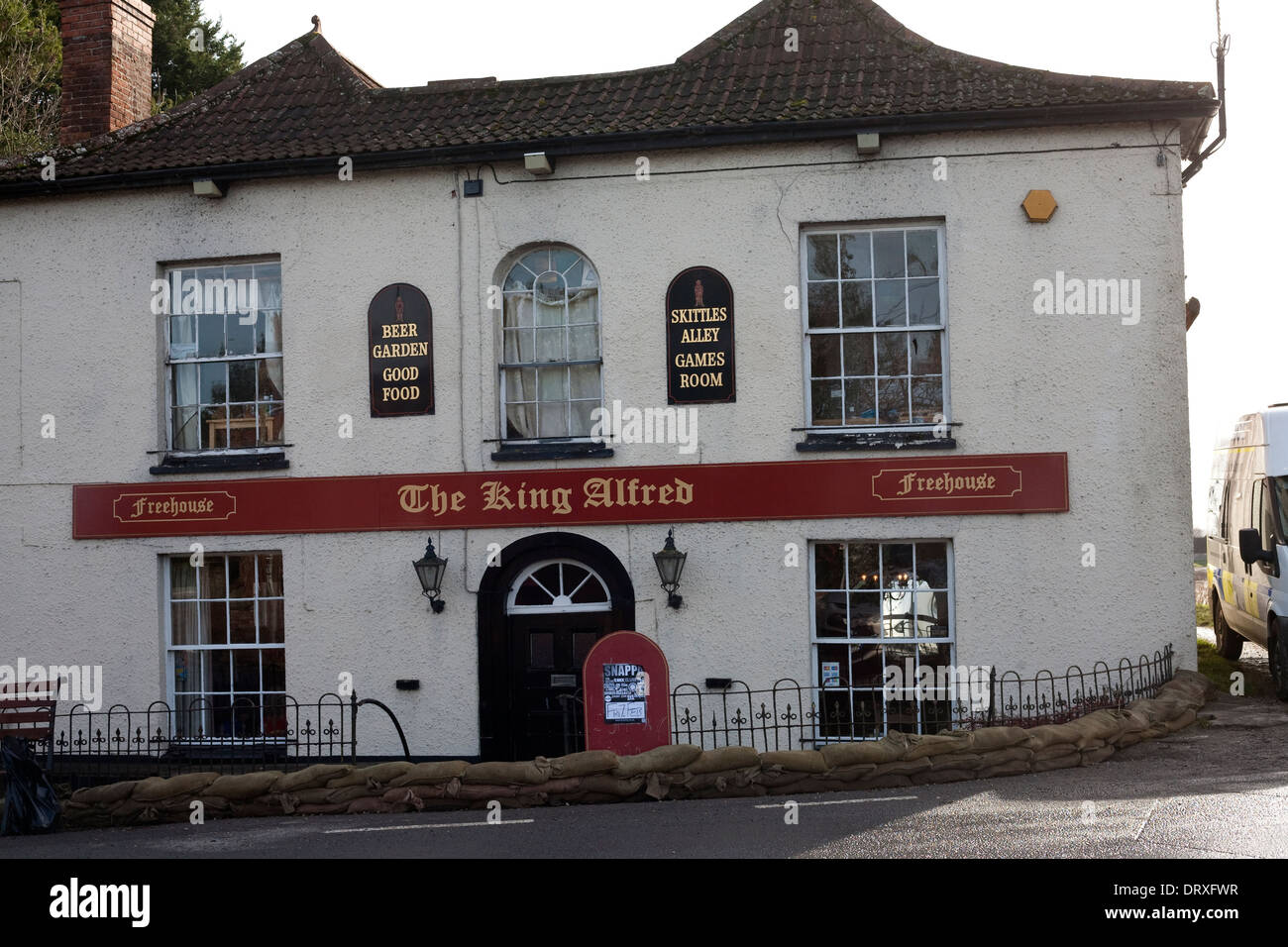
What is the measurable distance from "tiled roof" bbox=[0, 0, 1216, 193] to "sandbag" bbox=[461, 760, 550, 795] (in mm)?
6366

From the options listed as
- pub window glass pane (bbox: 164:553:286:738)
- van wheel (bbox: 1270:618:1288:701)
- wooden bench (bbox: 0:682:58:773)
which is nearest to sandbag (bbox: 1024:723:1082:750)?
van wheel (bbox: 1270:618:1288:701)

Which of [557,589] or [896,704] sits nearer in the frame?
[896,704]

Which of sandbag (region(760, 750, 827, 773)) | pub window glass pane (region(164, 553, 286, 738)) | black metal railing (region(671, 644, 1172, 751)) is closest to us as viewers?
sandbag (region(760, 750, 827, 773))

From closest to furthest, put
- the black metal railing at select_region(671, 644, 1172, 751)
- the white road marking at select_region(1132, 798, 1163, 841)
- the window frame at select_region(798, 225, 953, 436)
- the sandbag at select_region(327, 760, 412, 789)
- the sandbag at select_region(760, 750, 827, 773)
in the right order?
the white road marking at select_region(1132, 798, 1163, 841), the sandbag at select_region(760, 750, 827, 773), the sandbag at select_region(327, 760, 412, 789), the black metal railing at select_region(671, 644, 1172, 751), the window frame at select_region(798, 225, 953, 436)

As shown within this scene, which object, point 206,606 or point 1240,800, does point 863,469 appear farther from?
point 206,606

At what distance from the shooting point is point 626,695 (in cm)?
1098

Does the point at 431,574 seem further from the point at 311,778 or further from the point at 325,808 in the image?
the point at 325,808

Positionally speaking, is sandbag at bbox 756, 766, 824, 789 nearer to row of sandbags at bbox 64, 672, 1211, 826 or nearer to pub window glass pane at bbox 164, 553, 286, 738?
row of sandbags at bbox 64, 672, 1211, 826

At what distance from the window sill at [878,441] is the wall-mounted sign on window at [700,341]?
100 cm

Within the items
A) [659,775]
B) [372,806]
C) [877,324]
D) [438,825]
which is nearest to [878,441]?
[877,324]

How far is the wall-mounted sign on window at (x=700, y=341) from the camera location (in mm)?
13312

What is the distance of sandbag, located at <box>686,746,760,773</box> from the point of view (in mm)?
10547

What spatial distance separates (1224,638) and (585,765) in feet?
36.0
